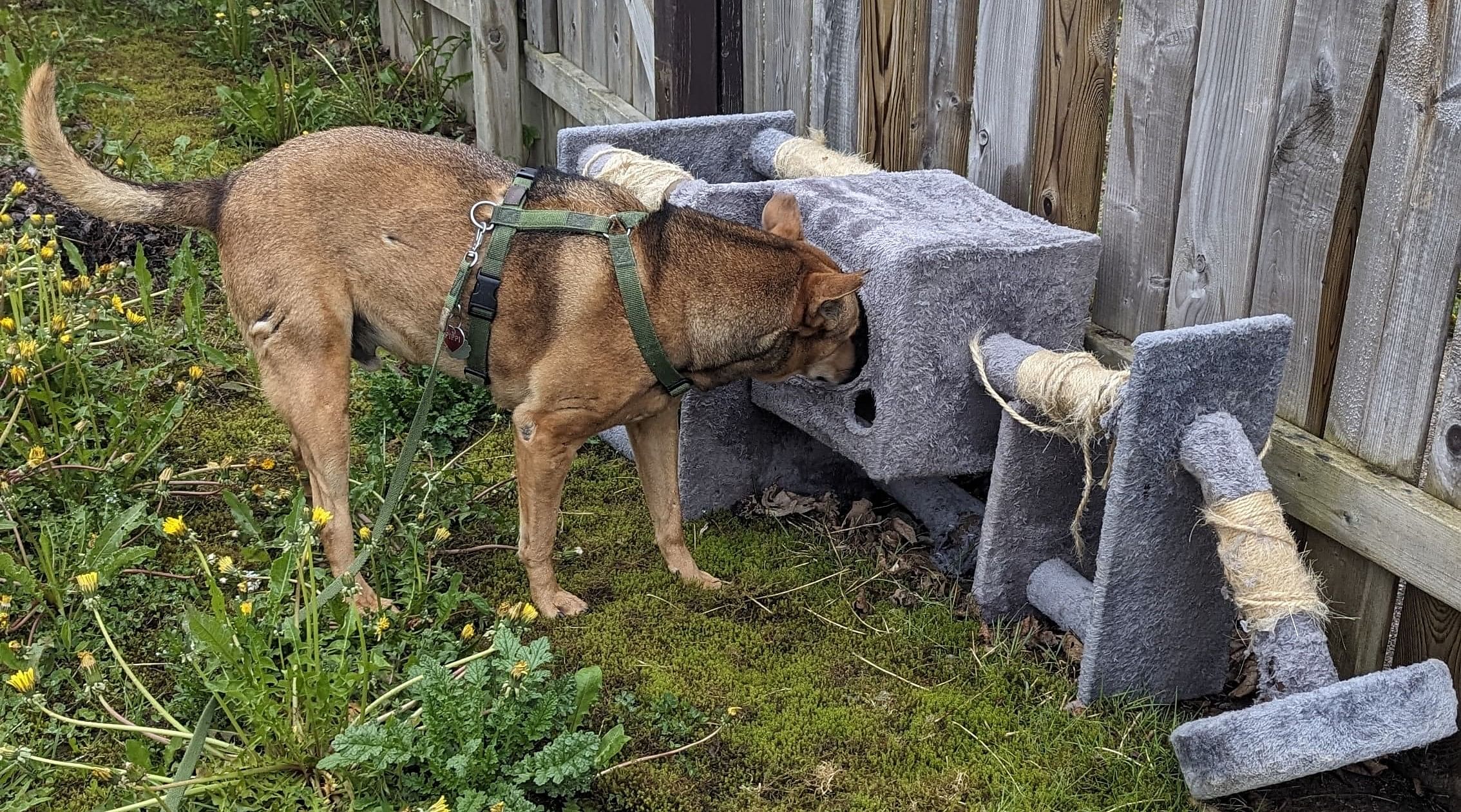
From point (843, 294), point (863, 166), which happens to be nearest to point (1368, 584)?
point (843, 294)

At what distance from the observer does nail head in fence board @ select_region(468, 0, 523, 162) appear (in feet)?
25.6

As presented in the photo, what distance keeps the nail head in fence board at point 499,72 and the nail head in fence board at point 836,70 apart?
3.05m

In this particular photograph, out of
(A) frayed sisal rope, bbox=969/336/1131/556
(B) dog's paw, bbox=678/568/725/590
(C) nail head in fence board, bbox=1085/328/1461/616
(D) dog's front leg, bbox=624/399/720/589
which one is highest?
(A) frayed sisal rope, bbox=969/336/1131/556

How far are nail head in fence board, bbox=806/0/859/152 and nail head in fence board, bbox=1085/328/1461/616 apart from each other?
7.10 feet

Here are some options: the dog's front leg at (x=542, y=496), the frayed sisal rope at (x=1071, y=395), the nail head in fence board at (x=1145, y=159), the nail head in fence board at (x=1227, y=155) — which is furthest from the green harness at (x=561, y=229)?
the nail head in fence board at (x=1227, y=155)

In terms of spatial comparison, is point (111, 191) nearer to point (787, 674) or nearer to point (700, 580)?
point (700, 580)

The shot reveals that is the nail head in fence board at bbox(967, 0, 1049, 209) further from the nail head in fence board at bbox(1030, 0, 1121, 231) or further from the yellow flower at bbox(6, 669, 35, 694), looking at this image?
the yellow flower at bbox(6, 669, 35, 694)

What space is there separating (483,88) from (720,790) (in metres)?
5.54

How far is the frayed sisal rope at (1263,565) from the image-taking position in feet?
9.47

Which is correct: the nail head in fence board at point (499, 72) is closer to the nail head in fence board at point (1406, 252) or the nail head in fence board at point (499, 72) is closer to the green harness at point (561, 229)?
the green harness at point (561, 229)

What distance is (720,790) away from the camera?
337 centimetres

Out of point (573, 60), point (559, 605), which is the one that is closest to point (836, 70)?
point (559, 605)

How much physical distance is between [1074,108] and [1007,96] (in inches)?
11.8

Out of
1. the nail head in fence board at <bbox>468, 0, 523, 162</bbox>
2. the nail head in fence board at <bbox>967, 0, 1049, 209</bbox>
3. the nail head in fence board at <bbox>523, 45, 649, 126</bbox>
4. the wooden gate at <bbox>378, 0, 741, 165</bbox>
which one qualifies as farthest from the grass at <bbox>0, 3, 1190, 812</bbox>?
the nail head in fence board at <bbox>468, 0, 523, 162</bbox>
